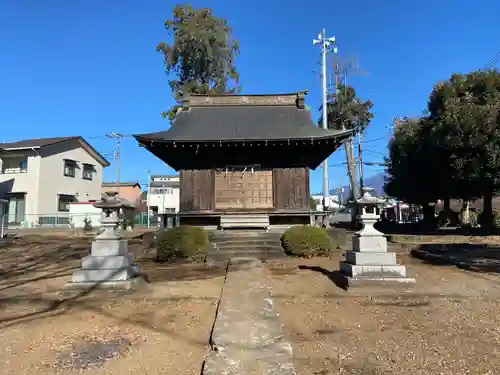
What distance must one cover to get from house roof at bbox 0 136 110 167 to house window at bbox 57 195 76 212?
5.11 m

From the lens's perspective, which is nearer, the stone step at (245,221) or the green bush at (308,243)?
the green bush at (308,243)

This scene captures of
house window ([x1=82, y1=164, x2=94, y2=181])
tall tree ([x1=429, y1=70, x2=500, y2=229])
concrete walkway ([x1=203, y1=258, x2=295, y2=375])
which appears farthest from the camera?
house window ([x1=82, y1=164, x2=94, y2=181])

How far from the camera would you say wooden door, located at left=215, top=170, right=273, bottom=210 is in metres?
15.7

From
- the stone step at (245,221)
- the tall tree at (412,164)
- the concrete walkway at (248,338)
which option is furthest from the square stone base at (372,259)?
the tall tree at (412,164)

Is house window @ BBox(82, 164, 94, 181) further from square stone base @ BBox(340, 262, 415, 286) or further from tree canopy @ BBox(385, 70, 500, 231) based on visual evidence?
square stone base @ BBox(340, 262, 415, 286)

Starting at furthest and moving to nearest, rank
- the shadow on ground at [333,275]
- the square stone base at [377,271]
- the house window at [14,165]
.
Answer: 1. the house window at [14,165]
2. the shadow on ground at [333,275]
3. the square stone base at [377,271]

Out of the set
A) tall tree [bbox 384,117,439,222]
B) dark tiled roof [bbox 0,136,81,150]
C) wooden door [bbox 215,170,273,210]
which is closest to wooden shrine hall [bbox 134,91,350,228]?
wooden door [bbox 215,170,273,210]

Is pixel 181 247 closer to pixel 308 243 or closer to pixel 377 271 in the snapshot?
pixel 308 243

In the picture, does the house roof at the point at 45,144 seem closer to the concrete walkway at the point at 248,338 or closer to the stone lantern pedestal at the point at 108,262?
the stone lantern pedestal at the point at 108,262

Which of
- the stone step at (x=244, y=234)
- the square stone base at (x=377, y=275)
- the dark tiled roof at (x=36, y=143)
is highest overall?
the dark tiled roof at (x=36, y=143)

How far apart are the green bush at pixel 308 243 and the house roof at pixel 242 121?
392cm

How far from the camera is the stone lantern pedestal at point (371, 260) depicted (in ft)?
25.6

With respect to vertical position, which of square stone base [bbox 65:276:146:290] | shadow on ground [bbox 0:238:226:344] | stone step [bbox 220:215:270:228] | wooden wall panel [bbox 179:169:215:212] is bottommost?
shadow on ground [bbox 0:238:226:344]

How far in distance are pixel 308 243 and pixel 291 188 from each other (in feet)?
11.7
